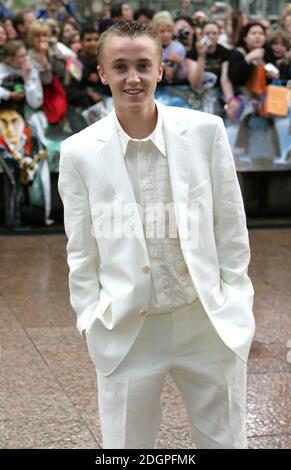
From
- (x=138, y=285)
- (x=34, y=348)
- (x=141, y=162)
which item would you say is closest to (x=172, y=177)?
(x=141, y=162)

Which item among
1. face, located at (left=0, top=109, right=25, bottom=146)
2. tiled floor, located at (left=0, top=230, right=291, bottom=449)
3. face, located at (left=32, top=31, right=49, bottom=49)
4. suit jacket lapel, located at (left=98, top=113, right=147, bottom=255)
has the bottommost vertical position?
tiled floor, located at (left=0, top=230, right=291, bottom=449)

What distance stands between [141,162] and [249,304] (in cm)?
63

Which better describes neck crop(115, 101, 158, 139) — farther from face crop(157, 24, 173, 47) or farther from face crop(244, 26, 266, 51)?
face crop(244, 26, 266, 51)

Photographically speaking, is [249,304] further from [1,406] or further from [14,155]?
[14,155]

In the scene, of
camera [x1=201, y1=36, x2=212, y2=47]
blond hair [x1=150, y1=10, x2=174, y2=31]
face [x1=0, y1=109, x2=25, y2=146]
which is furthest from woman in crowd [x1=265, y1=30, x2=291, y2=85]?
face [x1=0, y1=109, x2=25, y2=146]

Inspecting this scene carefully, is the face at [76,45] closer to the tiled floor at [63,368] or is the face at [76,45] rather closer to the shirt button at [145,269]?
the tiled floor at [63,368]

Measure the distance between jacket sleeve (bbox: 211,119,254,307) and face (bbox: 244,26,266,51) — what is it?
669 centimetres

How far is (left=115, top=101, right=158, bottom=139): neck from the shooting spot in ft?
9.98

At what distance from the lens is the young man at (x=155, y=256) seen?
9.90 feet

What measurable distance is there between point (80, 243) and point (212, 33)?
22.4 ft

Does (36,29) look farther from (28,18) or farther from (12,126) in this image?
(12,126)

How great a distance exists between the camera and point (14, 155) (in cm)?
891

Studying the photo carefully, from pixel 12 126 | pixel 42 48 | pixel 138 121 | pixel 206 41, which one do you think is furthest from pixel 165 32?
pixel 138 121
